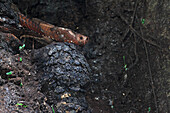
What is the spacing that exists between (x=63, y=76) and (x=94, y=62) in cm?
83

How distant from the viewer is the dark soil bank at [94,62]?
171cm

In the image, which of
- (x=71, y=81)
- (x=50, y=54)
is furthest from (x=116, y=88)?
(x=50, y=54)

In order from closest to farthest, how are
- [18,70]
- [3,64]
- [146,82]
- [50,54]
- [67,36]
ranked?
[3,64] → [18,70] → [50,54] → [67,36] → [146,82]

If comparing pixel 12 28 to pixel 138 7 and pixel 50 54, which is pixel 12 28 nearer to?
pixel 50 54

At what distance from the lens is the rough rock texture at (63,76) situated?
1720mm

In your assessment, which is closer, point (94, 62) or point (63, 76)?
point (63, 76)

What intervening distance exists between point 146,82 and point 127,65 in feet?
1.16

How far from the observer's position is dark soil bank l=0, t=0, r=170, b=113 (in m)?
1.71

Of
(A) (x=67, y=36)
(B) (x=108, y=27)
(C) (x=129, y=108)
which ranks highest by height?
(B) (x=108, y=27)

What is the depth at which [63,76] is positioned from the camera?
1799mm

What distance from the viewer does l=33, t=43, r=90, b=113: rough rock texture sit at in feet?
5.64

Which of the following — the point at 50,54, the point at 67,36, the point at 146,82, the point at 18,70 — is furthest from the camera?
the point at 146,82

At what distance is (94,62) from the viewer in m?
2.54

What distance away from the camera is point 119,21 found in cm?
267
